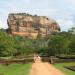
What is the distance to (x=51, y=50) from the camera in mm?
86938

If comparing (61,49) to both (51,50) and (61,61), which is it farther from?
(61,61)

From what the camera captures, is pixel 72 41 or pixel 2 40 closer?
pixel 2 40

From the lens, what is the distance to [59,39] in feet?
276

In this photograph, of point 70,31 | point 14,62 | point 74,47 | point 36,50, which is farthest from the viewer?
point 36,50

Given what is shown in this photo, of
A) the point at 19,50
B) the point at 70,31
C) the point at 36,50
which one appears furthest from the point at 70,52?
the point at 36,50

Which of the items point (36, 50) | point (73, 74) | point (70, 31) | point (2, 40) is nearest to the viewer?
point (73, 74)

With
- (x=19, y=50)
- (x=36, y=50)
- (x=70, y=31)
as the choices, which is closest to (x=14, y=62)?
(x=70, y=31)

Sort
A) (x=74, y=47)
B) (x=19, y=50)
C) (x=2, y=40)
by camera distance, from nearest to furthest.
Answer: (x=2, y=40), (x=74, y=47), (x=19, y=50)

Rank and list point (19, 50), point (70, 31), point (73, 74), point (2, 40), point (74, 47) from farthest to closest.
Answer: point (19, 50), point (70, 31), point (74, 47), point (2, 40), point (73, 74)

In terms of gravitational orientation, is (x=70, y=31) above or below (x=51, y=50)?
above

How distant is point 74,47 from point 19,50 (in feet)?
107

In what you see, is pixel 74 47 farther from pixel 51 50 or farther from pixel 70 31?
pixel 70 31

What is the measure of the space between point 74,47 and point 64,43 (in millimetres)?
4021

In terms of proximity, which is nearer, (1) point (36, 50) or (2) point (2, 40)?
(2) point (2, 40)
